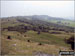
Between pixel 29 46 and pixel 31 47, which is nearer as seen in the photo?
pixel 31 47

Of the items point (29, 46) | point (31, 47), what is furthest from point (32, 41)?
point (31, 47)

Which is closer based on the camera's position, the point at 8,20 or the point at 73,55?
the point at 73,55

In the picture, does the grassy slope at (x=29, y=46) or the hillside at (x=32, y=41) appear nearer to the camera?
the grassy slope at (x=29, y=46)

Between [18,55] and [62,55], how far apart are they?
5419 millimetres

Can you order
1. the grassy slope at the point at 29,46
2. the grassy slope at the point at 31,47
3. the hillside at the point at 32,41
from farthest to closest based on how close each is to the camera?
the hillside at the point at 32,41 → the grassy slope at the point at 31,47 → the grassy slope at the point at 29,46

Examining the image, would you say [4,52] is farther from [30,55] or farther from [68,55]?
[68,55]

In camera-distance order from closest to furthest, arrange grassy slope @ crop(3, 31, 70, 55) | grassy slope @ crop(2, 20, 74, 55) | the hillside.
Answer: grassy slope @ crop(2, 20, 74, 55), grassy slope @ crop(3, 31, 70, 55), the hillside

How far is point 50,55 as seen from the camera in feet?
41.5

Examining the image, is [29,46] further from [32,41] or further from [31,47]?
[32,41]

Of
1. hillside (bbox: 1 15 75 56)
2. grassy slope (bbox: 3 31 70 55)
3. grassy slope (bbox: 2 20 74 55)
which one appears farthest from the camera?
hillside (bbox: 1 15 75 56)

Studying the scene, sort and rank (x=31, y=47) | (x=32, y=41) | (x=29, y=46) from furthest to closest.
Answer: (x=32, y=41), (x=29, y=46), (x=31, y=47)

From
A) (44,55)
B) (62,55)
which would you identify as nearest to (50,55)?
(44,55)

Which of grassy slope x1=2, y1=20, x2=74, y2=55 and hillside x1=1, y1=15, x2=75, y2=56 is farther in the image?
hillside x1=1, y1=15, x2=75, y2=56

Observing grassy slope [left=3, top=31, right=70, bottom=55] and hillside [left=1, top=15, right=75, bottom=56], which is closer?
grassy slope [left=3, top=31, right=70, bottom=55]
